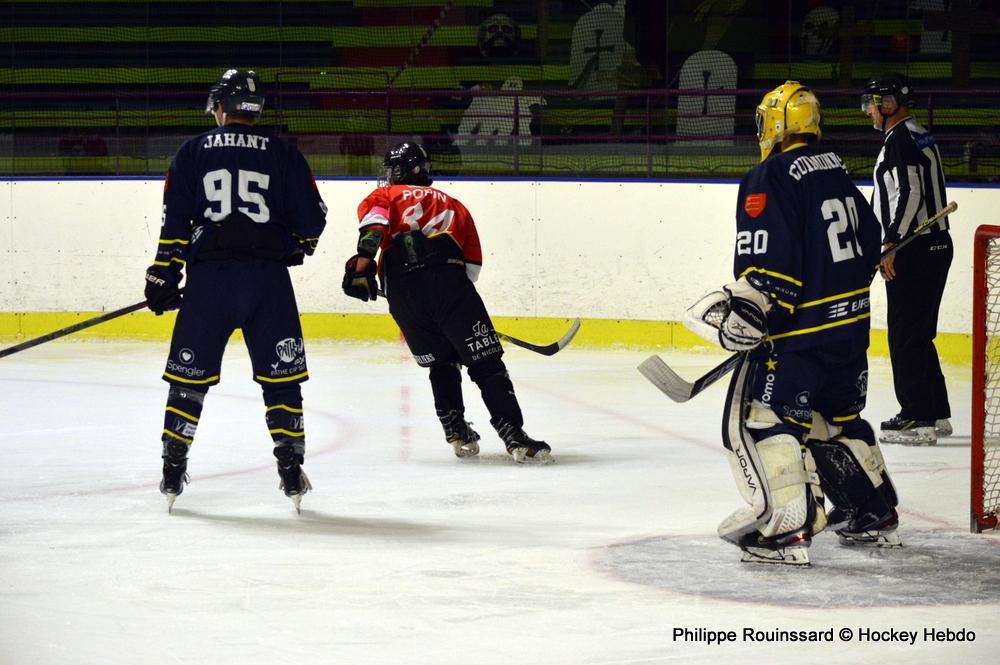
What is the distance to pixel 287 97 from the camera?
33.0 ft

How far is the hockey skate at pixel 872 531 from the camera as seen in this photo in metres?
3.75

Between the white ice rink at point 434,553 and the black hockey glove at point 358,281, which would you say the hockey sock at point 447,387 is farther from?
the black hockey glove at point 358,281

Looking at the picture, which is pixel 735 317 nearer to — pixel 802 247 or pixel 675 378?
pixel 802 247

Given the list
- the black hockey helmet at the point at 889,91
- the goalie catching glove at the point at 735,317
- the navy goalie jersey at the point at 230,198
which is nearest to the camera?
the goalie catching glove at the point at 735,317

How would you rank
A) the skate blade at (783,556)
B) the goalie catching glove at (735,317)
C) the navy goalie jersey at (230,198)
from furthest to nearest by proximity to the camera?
the navy goalie jersey at (230,198) < the skate blade at (783,556) < the goalie catching glove at (735,317)

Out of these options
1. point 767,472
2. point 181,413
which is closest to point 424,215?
point 181,413

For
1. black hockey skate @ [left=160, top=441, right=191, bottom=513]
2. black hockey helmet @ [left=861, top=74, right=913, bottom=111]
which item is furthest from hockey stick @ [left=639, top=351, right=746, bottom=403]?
black hockey helmet @ [left=861, top=74, right=913, bottom=111]

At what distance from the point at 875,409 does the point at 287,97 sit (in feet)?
17.5

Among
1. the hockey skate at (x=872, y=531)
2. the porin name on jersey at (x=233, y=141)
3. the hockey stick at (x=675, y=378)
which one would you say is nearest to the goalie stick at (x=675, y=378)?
the hockey stick at (x=675, y=378)

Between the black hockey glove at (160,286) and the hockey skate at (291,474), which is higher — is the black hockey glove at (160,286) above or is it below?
above

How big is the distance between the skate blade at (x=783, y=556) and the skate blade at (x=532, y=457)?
5.42 ft

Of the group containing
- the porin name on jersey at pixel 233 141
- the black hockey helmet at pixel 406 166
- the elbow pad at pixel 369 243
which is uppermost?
the porin name on jersey at pixel 233 141

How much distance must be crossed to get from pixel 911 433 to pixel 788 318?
2.24 m

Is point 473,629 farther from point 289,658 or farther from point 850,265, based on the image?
point 850,265
